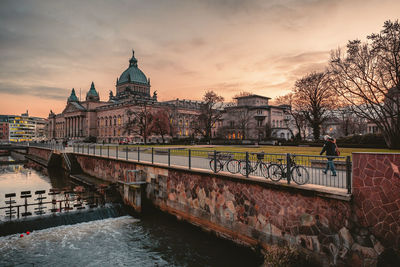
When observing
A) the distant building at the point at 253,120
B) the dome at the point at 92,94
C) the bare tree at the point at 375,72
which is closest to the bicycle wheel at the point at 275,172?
the bare tree at the point at 375,72

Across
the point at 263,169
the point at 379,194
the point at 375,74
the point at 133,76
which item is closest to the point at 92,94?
the point at 133,76

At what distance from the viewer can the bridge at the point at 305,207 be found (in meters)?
7.72

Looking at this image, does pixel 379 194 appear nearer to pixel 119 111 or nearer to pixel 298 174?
pixel 298 174

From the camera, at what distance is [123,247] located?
12.7 metres

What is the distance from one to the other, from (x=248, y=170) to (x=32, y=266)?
9.46 meters

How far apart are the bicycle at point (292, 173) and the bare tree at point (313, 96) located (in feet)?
131

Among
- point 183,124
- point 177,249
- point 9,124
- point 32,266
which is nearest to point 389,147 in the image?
point 177,249

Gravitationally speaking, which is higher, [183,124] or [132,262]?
[183,124]

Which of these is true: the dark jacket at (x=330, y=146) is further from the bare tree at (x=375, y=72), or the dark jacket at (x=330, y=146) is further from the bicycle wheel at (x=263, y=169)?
the bare tree at (x=375, y=72)

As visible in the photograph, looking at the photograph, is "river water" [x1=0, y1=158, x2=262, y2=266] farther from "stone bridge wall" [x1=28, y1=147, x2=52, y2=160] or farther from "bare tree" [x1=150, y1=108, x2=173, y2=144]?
"bare tree" [x1=150, y1=108, x2=173, y2=144]

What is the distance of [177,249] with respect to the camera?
40.7 feet

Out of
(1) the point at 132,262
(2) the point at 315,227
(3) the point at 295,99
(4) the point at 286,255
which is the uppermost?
(3) the point at 295,99

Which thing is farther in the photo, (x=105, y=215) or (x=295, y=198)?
(x=105, y=215)

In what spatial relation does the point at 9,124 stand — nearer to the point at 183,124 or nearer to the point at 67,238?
the point at 183,124
